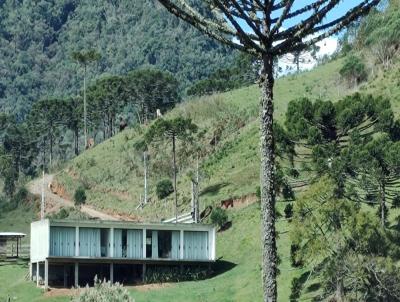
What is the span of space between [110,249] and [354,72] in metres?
34.3

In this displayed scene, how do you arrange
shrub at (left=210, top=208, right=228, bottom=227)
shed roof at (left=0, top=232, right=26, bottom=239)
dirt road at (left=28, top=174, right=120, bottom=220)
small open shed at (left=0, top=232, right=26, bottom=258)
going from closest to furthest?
shrub at (left=210, top=208, right=228, bottom=227) → shed roof at (left=0, top=232, right=26, bottom=239) → small open shed at (left=0, top=232, right=26, bottom=258) → dirt road at (left=28, top=174, right=120, bottom=220)

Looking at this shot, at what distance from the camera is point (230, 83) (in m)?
120

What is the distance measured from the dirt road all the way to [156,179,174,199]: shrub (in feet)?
17.6

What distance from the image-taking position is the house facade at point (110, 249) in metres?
52.4

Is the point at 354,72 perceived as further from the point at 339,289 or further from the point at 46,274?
the point at 339,289

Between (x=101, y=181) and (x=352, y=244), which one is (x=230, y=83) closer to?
(x=101, y=181)

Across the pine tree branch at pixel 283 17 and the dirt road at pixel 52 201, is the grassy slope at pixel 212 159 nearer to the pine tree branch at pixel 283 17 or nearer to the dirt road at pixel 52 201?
the dirt road at pixel 52 201

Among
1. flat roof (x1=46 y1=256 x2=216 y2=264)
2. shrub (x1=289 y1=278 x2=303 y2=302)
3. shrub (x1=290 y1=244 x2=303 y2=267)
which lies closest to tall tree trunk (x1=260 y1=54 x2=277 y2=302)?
shrub (x1=290 y1=244 x2=303 y2=267)

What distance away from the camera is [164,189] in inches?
2822

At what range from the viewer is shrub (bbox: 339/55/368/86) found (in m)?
77.4

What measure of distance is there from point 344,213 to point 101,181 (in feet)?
175

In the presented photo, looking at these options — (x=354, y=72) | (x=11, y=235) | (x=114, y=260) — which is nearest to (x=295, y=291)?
(x=114, y=260)

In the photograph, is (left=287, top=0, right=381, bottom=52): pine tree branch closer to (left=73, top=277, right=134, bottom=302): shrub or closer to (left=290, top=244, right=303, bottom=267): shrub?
(left=73, top=277, right=134, bottom=302): shrub

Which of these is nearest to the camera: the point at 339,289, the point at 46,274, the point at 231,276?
the point at 339,289
